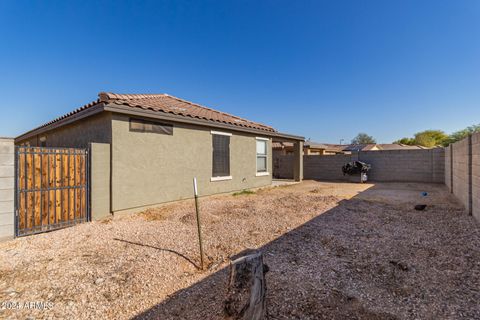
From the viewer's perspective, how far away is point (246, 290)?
194cm

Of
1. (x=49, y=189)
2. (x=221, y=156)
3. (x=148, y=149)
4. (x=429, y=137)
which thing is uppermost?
(x=429, y=137)

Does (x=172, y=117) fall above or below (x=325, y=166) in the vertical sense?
above

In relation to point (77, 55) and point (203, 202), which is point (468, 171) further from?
point (77, 55)

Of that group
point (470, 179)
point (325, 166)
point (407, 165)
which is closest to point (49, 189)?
point (470, 179)

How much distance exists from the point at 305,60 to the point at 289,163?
7458mm

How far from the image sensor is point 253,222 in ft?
17.9

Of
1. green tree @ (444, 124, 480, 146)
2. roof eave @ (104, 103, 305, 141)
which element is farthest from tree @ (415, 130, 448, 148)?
roof eave @ (104, 103, 305, 141)

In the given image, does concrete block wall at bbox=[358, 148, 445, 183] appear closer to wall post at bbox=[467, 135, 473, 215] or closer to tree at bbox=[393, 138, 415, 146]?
wall post at bbox=[467, 135, 473, 215]

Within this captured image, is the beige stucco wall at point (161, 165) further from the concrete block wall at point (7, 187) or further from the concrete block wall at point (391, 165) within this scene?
the concrete block wall at point (391, 165)

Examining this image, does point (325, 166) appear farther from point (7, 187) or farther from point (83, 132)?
point (7, 187)

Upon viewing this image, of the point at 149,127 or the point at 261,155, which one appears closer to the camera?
the point at 149,127

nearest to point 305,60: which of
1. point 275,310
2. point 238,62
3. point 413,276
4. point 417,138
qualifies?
point 238,62

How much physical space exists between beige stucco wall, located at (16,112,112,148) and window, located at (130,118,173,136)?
0.65 metres

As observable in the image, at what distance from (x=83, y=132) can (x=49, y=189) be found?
2.93 metres
